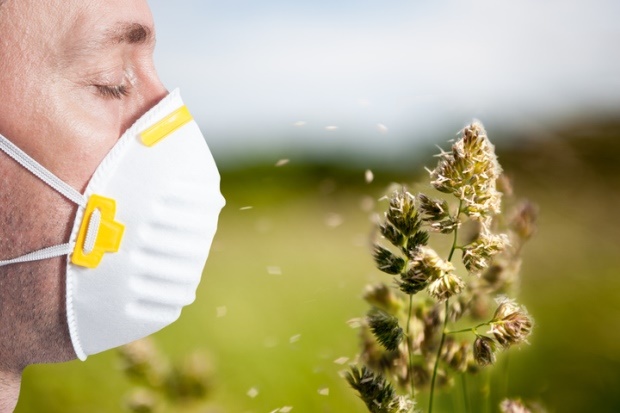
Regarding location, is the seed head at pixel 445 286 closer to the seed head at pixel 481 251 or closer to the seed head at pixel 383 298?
the seed head at pixel 481 251

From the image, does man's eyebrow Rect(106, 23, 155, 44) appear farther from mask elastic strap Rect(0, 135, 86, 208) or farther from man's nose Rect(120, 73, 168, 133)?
mask elastic strap Rect(0, 135, 86, 208)

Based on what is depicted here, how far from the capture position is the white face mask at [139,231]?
1363mm

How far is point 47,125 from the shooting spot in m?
1.32

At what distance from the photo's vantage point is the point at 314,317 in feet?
7.08

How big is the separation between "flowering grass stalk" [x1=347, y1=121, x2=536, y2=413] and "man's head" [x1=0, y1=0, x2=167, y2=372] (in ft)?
1.75

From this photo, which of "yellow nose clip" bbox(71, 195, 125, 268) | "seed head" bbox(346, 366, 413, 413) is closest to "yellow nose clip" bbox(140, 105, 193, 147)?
"yellow nose clip" bbox(71, 195, 125, 268)

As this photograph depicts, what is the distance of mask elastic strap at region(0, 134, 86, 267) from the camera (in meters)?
1.32

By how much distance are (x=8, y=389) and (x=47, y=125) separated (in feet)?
1.71

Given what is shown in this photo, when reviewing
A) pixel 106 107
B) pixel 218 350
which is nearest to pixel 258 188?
pixel 218 350

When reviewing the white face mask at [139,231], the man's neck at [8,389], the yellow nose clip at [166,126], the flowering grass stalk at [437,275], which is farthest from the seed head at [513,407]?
the man's neck at [8,389]

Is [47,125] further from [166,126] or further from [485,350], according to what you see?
[485,350]

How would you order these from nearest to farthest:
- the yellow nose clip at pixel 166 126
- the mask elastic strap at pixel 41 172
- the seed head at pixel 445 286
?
the seed head at pixel 445 286
the mask elastic strap at pixel 41 172
the yellow nose clip at pixel 166 126

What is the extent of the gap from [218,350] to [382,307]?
26.0 inches

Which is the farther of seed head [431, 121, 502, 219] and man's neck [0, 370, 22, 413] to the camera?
man's neck [0, 370, 22, 413]
